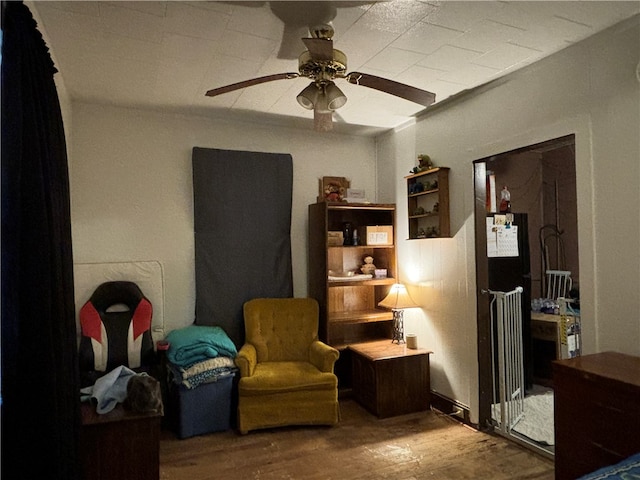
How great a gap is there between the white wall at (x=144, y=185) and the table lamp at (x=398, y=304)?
1607 millimetres

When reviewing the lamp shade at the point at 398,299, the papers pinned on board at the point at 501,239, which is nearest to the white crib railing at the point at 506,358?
the papers pinned on board at the point at 501,239

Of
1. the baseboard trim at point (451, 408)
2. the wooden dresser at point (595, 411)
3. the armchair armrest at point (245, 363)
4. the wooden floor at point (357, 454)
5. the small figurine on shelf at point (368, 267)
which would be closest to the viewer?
the wooden dresser at point (595, 411)

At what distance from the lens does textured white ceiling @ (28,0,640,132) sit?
2.04m

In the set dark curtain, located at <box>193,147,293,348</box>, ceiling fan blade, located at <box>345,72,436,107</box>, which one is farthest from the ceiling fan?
dark curtain, located at <box>193,147,293,348</box>

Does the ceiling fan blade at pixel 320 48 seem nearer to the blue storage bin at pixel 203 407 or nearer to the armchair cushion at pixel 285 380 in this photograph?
the armchair cushion at pixel 285 380

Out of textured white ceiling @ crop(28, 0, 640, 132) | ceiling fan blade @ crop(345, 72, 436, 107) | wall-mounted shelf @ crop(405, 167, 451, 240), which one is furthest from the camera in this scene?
wall-mounted shelf @ crop(405, 167, 451, 240)

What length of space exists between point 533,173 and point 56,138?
188 inches

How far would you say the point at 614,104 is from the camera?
2.27 m

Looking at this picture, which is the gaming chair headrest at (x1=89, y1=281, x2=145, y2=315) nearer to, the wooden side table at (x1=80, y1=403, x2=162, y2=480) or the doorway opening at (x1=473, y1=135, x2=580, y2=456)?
the wooden side table at (x1=80, y1=403, x2=162, y2=480)

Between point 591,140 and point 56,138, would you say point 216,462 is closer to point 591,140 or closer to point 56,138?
point 56,138

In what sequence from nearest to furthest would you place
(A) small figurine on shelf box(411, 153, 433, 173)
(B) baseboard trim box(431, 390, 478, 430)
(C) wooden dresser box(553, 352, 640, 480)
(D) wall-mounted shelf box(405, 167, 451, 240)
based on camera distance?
(C) wooden dresser box(553, 352, 640, 480) → (B) baseboard trim box(431, 390, 478, 430) → (D) wall-mounted shelf box(405, 167, 451, 240) → (A) small figurine on shelf box(411, 153, 433, 173)

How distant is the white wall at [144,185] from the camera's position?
3365mm

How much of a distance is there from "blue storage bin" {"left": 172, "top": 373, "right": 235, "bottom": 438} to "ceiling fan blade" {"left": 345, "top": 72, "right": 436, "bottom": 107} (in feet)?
7.58

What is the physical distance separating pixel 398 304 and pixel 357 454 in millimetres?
1345
